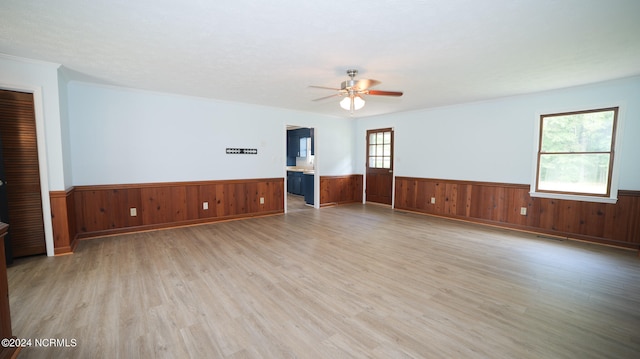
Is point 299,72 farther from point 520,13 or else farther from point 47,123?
point 47,123

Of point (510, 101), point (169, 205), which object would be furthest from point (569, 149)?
point (169, 205)

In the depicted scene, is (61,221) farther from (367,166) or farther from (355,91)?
(367,166)

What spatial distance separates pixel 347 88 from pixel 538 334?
3.07 meters

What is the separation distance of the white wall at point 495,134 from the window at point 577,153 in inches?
5.0

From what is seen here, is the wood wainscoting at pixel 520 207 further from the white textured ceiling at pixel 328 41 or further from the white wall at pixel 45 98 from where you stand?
the white wall at pixel 45 98

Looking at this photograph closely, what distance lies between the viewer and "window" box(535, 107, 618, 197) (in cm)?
414

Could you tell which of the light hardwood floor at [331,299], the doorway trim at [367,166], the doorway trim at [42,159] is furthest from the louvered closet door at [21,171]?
the doorway trim at [367,166]

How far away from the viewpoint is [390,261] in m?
3.46

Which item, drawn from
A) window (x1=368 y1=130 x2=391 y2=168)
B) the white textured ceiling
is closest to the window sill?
the white textured ceiling

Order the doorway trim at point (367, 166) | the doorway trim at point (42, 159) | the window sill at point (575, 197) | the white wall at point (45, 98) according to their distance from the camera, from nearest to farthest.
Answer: the white wall at point (45, 98), the doorway trim at point (42, 159), the window sill at point (575, 197), the doorway trim at point (367, 166)

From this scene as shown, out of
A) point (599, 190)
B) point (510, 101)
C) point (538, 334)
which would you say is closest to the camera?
point (538, 334)

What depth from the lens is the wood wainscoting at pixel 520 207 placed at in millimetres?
4023

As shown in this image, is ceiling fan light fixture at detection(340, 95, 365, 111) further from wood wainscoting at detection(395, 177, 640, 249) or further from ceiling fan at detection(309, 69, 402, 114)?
wood wainscoting at detection(395, 177, 640, 249)

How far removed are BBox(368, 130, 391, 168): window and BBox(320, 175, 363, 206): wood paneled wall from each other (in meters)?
0.65
